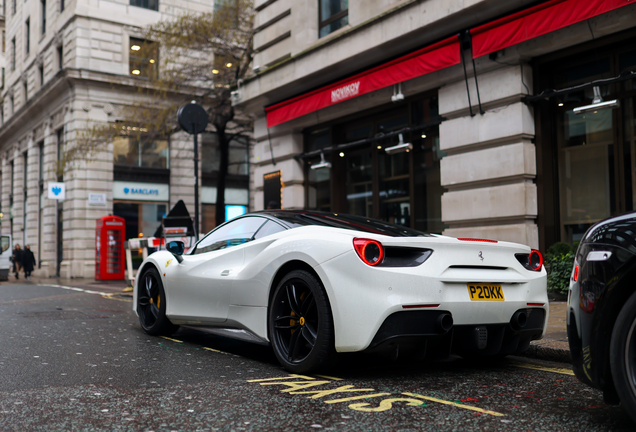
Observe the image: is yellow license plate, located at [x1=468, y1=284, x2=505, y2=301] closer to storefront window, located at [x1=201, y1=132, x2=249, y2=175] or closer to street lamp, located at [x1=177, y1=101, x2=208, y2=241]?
street lamp, located at [x1=177, y1=101, x2=208, y2=241]

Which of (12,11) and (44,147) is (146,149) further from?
(12,11)

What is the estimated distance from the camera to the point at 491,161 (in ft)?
33.5

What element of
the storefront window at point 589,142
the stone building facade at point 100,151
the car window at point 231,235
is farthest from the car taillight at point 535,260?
the stone building facade at point 100,151

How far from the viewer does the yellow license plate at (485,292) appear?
14.3 ft

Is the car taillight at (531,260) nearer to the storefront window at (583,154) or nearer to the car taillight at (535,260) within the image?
the car taillight at (535,260)

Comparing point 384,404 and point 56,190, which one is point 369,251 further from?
point 56,190

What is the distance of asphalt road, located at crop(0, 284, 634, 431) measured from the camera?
3.28 meters

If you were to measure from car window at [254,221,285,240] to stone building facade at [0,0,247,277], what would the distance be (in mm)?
20717

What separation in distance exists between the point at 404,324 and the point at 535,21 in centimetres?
661

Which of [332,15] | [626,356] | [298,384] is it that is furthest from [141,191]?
[626,356]

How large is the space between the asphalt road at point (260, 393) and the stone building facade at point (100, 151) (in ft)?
68.0

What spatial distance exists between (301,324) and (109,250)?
69.7 feet

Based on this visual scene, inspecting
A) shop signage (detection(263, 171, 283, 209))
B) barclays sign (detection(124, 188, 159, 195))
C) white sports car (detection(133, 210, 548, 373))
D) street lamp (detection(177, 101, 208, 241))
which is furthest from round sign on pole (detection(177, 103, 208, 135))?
barclays sign (detection(124, 188, 159, 195))

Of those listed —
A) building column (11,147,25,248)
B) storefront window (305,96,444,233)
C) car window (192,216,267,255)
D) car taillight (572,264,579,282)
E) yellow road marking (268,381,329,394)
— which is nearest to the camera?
car taillight (572,264,579,282)
